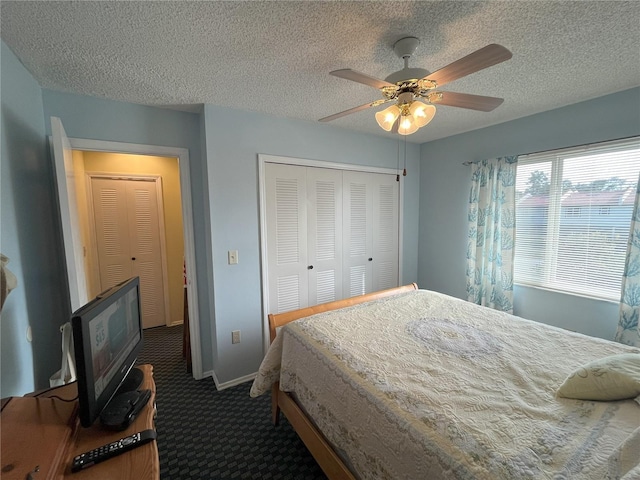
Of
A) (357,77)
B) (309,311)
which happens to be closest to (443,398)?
(309,311)

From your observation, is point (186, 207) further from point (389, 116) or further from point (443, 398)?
point (443, 398)

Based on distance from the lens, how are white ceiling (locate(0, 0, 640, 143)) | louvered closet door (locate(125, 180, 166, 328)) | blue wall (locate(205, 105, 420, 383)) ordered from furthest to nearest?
Result: louvered closet door (locate(125, 180, 166, 328)) < blue wall (locate(205, 105, 420, 383)) < white ceiling (locate(0, 0, 640, 143))

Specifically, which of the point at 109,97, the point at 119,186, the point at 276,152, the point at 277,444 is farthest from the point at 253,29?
the point at 119,186

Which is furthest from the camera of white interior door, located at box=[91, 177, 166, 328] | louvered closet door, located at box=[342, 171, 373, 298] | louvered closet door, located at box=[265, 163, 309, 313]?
white interior door, located at box=[91, 177, 166, 328]

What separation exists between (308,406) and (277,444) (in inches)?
22.6

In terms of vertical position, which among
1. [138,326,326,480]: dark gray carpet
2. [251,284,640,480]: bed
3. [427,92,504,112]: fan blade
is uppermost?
[427,92,504,112]: fan blade

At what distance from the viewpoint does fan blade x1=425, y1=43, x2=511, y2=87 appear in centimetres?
106

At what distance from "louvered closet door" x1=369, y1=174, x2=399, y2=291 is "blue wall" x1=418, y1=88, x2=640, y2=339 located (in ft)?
1.58

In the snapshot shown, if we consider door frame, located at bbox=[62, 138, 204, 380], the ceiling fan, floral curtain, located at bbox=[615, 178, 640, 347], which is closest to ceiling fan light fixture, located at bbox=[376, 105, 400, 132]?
the ceiling fan

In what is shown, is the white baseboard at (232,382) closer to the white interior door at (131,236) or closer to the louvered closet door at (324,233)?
the louvered closet door at (324,233)

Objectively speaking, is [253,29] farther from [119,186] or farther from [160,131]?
[119,186]

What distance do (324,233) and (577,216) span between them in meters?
2.29

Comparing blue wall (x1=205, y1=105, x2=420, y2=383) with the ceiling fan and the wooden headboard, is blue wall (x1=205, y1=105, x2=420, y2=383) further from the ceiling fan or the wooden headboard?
the ceiling fan

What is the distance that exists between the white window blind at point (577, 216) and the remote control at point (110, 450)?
10.7 feet
